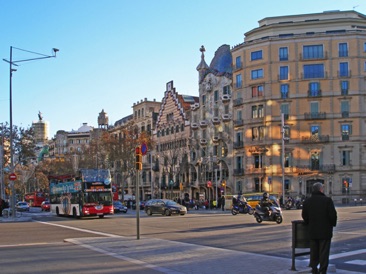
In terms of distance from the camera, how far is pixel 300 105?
207 ft

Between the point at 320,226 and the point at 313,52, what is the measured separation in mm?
A: 56416

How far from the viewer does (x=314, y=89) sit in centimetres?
6266

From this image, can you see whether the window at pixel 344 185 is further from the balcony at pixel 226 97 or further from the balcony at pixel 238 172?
the balcony at pixel 226 97

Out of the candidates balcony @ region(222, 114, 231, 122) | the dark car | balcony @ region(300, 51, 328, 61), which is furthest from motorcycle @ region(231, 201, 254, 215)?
balcony @ region(222, 114, 231, 122)

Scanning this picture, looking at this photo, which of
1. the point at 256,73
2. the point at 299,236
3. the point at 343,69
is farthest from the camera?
the point at 256,73

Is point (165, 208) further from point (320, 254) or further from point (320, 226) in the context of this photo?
point (320, 226)

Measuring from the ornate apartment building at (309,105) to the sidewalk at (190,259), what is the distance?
47.2 m

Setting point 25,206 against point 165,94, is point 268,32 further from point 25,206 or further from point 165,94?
point 25,206

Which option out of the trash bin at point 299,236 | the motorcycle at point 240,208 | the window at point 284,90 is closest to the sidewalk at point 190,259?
the trash bin at point 299,236

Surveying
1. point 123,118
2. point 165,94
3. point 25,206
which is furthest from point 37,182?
point 25,206

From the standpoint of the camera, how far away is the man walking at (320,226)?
945 cm

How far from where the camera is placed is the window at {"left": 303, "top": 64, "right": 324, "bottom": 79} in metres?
62.6

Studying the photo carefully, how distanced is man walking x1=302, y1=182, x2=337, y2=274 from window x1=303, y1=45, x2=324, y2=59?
55.9m

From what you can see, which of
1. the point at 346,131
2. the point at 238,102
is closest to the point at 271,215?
the point at 346,131
